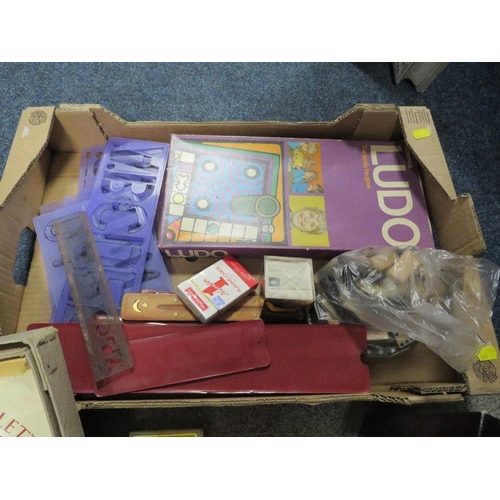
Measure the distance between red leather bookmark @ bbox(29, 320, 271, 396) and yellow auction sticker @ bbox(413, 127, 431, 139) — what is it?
57 cm

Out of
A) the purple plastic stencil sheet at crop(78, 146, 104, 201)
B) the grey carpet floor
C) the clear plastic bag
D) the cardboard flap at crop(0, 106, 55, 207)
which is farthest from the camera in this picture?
the grey carpet floor

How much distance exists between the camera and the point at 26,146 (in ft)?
3.03

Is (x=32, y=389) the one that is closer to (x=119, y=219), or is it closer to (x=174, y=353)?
(x=174, y=353)

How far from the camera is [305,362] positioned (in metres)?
0.82

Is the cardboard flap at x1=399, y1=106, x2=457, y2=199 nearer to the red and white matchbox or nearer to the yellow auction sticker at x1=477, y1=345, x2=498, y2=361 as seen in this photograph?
the yellow auction sticker at x1=477, y1=345, x2=498, y2=361

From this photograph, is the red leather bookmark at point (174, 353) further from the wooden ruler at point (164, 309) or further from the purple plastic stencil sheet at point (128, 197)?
the purple plastic stencil sheet at point (128, 197)

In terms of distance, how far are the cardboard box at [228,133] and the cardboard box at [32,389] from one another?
0.52 ft

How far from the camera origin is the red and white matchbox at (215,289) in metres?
0.81

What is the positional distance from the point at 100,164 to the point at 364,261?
0.70 meters

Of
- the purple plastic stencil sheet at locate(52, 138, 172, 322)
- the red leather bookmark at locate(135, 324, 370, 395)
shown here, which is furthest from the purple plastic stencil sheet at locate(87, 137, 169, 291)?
the red leather bookmark at locate(135, 324, 370, 395)

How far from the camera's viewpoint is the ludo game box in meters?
0.90

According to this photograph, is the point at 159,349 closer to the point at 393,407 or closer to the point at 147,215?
the point at 147,215

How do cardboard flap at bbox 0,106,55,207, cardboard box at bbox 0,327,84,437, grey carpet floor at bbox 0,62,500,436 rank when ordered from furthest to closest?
grey carpet floor at bbox 0,62,500,436, cardboard flap at bbox 0,106,55,207, cardboard box at bbox 0,327,84,437

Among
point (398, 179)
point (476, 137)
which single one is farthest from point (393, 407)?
point (476, 137)
